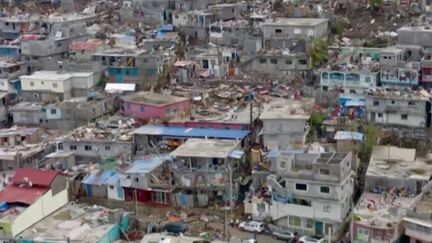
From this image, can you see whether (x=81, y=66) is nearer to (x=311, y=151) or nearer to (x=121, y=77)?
(x=121, y=77)

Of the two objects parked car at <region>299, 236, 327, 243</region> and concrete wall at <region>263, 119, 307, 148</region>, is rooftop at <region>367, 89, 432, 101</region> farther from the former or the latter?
parked car at <region>299, 236, 327, 243</region>

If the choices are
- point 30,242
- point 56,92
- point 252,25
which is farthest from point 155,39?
point 30,242

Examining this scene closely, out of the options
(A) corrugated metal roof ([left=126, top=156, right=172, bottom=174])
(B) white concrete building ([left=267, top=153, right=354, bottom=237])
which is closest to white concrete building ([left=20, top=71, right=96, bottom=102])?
(A) corrugated metal roof ([left=126, top=156, right=172, bottom=174])

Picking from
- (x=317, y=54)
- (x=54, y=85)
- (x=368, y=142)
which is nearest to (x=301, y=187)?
(x=368, y=142)

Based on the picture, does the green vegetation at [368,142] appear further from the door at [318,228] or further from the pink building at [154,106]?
the pink building at [154,106]

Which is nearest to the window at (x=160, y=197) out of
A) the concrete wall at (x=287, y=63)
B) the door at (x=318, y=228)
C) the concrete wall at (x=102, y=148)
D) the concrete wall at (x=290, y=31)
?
the concrete wall at (x=102, y=148)
